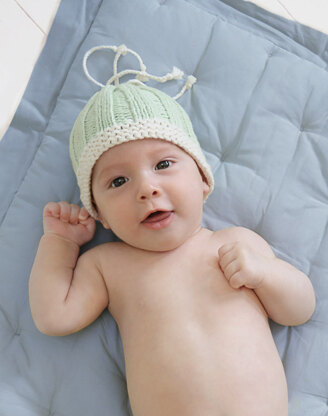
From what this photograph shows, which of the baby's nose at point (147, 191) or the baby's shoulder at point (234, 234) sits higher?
the baby's nose at point (147, 191)

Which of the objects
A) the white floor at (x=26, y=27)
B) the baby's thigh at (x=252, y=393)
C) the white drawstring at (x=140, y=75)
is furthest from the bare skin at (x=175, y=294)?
the white floor at (x=26, y=27)

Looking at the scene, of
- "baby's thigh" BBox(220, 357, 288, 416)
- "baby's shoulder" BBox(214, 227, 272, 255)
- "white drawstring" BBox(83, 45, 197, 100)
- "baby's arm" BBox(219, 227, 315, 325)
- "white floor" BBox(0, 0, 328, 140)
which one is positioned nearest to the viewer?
"baby's thigh" BBox(220, 357, 288, 416)

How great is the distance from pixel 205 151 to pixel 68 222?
466mm

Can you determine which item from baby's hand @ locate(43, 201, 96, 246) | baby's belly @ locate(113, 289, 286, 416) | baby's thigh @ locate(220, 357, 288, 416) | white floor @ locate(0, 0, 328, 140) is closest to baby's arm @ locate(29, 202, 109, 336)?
baby's hand @ locate(43, 201, 96, 246)

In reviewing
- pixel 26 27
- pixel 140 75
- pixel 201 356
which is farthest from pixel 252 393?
pixel 26 27

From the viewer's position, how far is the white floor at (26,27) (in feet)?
5.36

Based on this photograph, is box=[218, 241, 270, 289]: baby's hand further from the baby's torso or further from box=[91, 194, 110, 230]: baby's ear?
box=[91, 194, 110, 230]: baby's ear

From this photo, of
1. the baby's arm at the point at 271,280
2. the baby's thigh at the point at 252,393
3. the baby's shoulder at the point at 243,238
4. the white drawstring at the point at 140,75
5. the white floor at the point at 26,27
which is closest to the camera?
the baby's thigh at the point at 252,393

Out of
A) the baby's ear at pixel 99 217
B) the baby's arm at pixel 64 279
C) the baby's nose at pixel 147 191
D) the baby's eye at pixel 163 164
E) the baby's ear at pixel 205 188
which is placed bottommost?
the baby's arm at pixel 64 279

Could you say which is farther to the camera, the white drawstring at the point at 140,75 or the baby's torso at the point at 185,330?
the white drawstring at the point at 140,75

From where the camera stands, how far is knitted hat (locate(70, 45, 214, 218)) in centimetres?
112

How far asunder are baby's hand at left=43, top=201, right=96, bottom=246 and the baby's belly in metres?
0.28

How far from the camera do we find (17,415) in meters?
1.14

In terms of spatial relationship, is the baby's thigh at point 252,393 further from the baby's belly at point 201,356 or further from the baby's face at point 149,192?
the baby's face at point 149,192
